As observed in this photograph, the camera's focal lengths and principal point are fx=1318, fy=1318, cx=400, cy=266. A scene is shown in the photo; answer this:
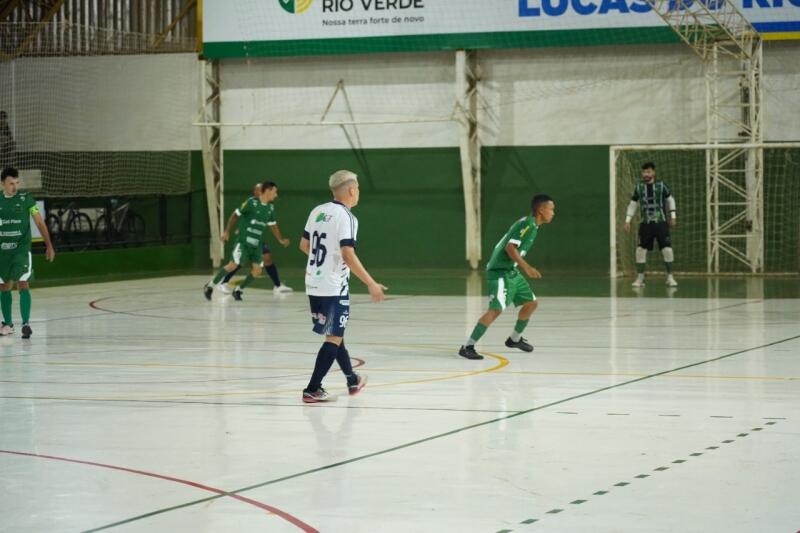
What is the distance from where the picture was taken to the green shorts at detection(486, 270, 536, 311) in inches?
559

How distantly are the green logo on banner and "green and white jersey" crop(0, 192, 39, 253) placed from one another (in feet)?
51.6

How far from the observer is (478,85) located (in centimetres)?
3028

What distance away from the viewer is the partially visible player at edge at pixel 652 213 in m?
25.1

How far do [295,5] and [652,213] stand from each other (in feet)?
35.2

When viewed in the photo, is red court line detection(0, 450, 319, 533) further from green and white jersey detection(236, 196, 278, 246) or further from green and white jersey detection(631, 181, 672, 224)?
green and white jersey detection(631, 181, 672, 224)

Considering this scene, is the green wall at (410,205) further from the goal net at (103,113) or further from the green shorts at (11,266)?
the green shorts at (11,266)

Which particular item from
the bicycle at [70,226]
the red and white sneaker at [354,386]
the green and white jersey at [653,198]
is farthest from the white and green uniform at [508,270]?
the bicycle at [70,226]

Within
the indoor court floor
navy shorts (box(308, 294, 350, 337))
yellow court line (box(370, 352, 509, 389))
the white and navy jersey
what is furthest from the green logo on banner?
navy shorts (box(308, 294, 350, 337))

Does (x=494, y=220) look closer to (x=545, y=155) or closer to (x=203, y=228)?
(x=545, y=155)

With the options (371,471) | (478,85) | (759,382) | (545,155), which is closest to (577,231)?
(545,155)

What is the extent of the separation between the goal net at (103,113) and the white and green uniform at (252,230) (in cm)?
1013

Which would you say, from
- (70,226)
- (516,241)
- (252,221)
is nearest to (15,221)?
(516,241)

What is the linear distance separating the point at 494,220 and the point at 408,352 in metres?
16.1

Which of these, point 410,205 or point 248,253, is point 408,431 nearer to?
point 248,253
